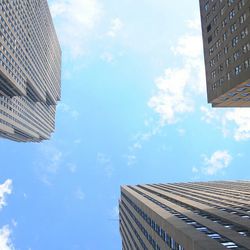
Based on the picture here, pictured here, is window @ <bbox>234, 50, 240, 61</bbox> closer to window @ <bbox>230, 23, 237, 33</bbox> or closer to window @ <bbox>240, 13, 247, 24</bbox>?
window @ <bbox>230, 23, 237, 33</bbox>

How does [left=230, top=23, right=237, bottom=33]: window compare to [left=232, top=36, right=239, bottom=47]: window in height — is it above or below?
above

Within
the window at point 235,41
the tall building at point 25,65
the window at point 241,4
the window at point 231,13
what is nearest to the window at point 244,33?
the window at point 235,41

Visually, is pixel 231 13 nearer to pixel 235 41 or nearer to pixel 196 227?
pixel 235 41

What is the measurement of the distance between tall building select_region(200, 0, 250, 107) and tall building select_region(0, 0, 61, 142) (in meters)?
50.3

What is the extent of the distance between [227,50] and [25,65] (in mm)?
78098

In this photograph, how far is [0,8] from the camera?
85.2 metres

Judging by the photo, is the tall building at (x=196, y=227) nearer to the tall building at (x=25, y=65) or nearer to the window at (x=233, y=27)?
the window at (x=233, y=27)

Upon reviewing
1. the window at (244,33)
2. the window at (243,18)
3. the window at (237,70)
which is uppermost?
the window at (243,18)

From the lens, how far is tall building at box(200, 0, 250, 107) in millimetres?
52594

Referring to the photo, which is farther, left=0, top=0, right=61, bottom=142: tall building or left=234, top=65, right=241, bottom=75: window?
left=0, top=0, right=61, bottom=142: tall building

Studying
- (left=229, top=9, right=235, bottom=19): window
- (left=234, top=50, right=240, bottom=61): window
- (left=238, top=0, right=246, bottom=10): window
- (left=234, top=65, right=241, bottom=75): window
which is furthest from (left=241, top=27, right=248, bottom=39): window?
(left=229, top=9, right=235, bottom=19): window

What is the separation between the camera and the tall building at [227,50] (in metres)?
52.6

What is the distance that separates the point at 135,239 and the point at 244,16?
54184 mm

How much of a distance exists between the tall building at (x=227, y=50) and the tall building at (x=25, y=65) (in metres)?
50.3
